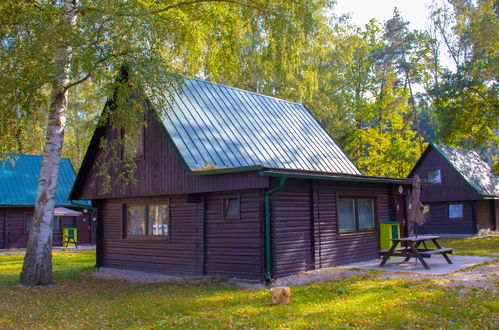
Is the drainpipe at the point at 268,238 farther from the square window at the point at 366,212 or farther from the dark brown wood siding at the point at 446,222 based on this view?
the dark brown wood siding at the point at 446,222

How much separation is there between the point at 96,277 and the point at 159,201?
9.91ft

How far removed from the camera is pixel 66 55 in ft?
38.7

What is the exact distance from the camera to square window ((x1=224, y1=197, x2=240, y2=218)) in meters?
11.7

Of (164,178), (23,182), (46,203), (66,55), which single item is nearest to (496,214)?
(164,178)

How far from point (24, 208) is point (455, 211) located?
2511 centimetres

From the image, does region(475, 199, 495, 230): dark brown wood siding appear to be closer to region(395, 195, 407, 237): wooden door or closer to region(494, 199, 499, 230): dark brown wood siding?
region(494, 199, 499, 230): dark brown wood siding

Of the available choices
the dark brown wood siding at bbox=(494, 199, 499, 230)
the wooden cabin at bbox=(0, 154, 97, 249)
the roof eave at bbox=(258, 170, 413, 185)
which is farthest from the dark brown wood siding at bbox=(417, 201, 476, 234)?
the wooden cabin at bbox=(0, 154, 97, 249)

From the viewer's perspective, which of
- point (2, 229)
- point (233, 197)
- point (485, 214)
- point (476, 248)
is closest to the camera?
point (233, 197)

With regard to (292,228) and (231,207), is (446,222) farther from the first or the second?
(231,207)

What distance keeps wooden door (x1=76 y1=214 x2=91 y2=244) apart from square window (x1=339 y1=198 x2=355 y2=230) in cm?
2001

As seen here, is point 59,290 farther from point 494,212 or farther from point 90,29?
point 494,212

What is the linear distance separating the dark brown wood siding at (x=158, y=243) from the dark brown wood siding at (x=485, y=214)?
2023 cm

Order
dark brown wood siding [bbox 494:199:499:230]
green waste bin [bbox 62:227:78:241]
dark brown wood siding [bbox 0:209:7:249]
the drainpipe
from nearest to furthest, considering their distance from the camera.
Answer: the drainpipe → dark brown wood siding [bbox 0:209:7:249] → green waste bin [bbox 62:227:78:241] → dark brown wood siding [bbox 494:199:499:230]

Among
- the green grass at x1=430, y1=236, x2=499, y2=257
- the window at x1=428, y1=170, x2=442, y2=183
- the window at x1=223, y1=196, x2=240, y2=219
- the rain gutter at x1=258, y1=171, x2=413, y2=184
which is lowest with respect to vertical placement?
the green grass at x1=430, y1=236, x2=499, y2=257
